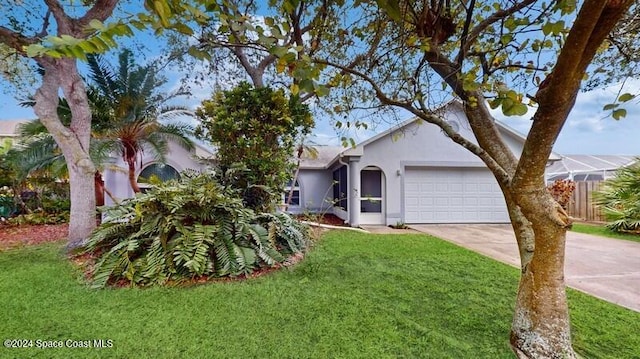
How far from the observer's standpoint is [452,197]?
41.4ft

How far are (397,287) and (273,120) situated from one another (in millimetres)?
→ 4403

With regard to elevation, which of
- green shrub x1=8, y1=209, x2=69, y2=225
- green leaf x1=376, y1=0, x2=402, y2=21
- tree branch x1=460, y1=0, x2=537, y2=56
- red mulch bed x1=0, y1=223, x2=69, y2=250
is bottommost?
red mulch bed x1=0, y1=223, x2=69, y2=250

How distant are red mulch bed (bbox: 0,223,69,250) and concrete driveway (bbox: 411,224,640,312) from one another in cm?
1193

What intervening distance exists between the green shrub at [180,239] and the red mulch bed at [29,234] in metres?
4.30

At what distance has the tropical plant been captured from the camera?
8375 millimetres

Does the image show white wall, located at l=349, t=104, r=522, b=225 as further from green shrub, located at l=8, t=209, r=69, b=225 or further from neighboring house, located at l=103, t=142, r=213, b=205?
green shrub, located at l=8, t=209, r=69, b=225

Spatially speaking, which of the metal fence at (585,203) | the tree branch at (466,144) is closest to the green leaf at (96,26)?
the tree branch at (466,144)

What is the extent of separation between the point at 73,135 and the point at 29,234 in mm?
5165

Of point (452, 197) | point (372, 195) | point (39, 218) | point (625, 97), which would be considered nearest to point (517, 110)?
point (625, 97)

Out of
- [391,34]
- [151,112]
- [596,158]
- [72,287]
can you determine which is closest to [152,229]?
[72,287]

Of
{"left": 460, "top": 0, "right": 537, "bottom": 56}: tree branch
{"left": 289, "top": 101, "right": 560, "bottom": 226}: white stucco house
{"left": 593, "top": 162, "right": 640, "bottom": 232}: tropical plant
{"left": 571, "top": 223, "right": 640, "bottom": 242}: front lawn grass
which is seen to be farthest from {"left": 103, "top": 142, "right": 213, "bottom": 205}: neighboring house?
{"left": 571, "top": 223, "right": 640, "bottom": 242}: front lawn grass

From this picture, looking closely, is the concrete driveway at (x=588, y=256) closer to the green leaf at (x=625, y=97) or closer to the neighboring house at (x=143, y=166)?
the green leaf at (x=625, y=97)

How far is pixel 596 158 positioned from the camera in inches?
802

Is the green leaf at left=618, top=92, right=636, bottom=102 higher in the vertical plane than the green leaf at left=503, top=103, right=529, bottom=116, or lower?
higher
